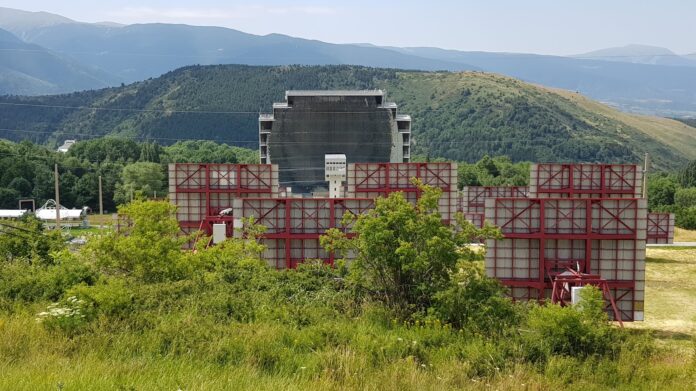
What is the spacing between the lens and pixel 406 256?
1780cm

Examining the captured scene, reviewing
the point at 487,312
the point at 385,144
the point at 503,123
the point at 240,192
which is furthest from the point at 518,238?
the point at 503,123

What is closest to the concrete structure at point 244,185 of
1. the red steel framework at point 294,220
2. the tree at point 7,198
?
the red steel framework at point 294,220

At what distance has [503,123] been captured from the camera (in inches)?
6654

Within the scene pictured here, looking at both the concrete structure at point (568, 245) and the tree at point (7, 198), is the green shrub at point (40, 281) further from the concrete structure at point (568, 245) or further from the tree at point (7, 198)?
the tree at point (7, 198)

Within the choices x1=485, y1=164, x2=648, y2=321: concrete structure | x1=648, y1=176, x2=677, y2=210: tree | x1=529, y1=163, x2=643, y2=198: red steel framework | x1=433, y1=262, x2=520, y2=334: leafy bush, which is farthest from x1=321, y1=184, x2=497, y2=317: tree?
x1=648, y1=176, x2=677, y2=210: tree

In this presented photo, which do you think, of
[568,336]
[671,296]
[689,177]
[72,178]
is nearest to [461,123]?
[689,177]

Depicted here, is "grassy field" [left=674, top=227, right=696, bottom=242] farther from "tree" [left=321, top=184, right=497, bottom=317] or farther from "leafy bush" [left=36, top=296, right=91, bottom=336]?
"leafy bush" [left=36, top=296, right=91, bottom=336]

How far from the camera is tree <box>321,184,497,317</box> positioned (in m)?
17.9

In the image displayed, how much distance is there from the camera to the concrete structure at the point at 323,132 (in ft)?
315

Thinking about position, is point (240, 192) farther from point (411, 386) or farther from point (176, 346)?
point (411, 386)

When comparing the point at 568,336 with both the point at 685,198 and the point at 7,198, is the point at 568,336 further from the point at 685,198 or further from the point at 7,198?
the point at 7,198

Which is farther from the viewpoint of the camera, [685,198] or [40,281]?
[685,198]

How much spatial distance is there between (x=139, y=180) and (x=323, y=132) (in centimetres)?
2686

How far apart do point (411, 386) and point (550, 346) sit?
15.6 ft
